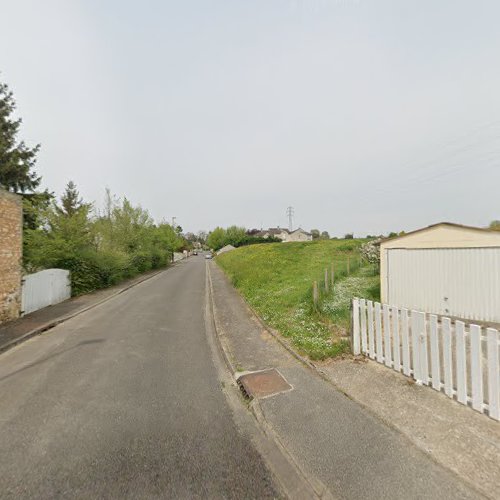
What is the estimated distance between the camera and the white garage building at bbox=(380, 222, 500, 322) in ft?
23.1

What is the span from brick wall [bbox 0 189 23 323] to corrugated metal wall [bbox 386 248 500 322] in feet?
41.1

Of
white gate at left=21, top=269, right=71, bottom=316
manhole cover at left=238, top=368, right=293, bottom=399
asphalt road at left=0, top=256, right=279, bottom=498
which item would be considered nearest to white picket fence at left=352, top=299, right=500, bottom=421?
manhole cover at left=238, top=368, right=293, bottom=399

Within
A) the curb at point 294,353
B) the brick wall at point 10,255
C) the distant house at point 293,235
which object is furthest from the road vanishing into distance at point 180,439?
the distant house at point 293,235

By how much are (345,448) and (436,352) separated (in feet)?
6.40

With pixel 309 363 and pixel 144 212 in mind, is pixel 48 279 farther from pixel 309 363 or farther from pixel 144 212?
pixel 144 212

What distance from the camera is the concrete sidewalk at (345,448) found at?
232 centimetres

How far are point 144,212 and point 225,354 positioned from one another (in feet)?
80.5

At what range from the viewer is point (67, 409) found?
3.75 meters

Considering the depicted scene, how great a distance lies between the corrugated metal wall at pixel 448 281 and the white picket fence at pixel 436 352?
3.83 m

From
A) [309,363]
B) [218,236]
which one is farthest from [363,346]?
[218,236]

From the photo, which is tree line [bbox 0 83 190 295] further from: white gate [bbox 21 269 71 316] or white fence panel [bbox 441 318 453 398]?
white fence panel [bbox 441 318 453 398]

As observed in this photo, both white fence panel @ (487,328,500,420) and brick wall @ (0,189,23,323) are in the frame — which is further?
brick wall @ (0,189,23,323)

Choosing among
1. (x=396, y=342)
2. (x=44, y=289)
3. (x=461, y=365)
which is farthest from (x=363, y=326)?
(x=44, y=289)

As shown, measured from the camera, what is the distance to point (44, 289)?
34.6 feet
